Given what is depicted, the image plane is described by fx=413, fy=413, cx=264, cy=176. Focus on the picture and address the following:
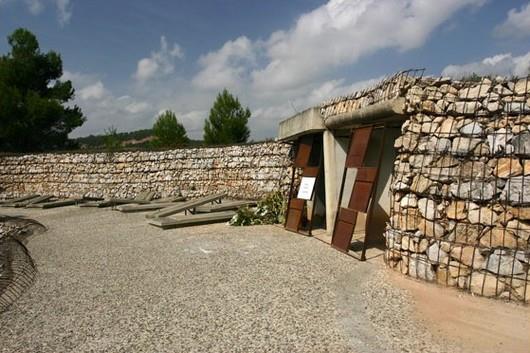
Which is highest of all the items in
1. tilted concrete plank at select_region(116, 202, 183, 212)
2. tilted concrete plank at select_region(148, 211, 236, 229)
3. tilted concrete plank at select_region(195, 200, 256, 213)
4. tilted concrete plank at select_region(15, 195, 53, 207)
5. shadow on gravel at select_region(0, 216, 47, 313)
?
tilted concrete plank at select_region(195, 200, 256, 213)

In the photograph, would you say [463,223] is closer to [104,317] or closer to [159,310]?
[159,310]

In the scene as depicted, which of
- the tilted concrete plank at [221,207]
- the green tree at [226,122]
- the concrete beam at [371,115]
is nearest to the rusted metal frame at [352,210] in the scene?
the concrete beam at [371,115]

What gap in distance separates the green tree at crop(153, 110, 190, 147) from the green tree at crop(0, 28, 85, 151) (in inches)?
198

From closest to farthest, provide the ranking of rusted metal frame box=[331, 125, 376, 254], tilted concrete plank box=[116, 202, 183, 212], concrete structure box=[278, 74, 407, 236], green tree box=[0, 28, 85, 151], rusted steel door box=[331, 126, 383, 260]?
rusted steel door box=[331, 126, 383, 260] < rusted metal frame box=[331, 125, 376, 254] < concrete structure box=[278, 74, 407, 236] < tilted concrete plank box=[116, 202, 183, 212] < green tree box=[0, 28, 85, 151]

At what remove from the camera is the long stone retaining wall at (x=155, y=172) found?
1433 centimetres

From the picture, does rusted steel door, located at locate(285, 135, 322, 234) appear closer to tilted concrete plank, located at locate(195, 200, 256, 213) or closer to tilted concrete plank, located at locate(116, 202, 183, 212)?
tilted concrete plank, located at locate(195, 200, 256, 213)

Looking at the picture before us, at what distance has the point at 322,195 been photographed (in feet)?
35.1

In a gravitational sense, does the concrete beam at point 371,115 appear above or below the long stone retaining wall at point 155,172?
above

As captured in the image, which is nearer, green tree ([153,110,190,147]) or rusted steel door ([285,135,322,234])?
rusted steel door ([285,135,322,234])

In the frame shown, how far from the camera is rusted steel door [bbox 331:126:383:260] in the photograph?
22.0 ft

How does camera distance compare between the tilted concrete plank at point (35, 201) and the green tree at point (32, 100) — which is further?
the green tree at point (32, 100)

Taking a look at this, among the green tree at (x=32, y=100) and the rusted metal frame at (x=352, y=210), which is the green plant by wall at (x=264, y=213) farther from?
the green tree at (x=32, y=100)

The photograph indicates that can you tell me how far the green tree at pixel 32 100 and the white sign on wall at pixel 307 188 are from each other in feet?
66.5

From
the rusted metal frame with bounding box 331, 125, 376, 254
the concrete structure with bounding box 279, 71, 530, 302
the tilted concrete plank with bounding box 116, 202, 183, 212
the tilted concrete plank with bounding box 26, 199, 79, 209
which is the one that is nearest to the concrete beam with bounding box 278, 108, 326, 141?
the rusted metal frame with bounding box 331, 125, 376, 254
